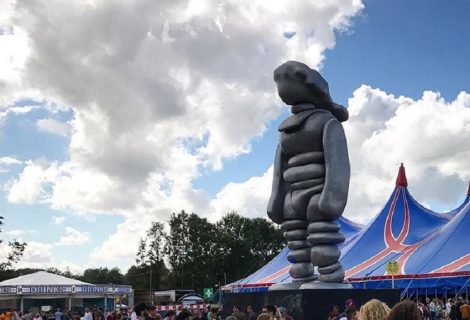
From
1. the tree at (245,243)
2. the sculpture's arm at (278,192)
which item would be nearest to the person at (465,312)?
the sculpture's arm at (278,192)

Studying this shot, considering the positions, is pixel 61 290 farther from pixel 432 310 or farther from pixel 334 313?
pixel 334 313

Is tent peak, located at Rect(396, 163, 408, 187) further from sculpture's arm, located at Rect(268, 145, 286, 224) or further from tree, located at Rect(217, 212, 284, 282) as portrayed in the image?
tree, located at Rect(217, 212, 284, 282)

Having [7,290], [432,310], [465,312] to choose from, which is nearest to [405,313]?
[465,312]

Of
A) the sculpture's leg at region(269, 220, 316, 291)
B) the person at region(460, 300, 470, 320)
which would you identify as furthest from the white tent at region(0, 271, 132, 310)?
the sculpture's leg at region(269, 220, 316, 291)

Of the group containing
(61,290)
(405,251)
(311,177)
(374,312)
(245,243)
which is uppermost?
(245,243)

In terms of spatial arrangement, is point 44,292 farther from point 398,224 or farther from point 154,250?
point 154,250

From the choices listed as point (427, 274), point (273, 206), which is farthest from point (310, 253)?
point (427, 274)

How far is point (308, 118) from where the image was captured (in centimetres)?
1073

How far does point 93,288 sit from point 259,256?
31.4m

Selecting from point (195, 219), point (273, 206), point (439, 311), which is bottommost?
point (439, 311)

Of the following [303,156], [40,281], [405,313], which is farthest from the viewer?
[40,281]

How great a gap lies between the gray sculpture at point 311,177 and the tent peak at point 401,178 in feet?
56.3

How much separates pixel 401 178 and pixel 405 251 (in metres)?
5.58

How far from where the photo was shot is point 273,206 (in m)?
11.3
